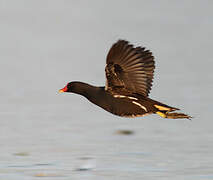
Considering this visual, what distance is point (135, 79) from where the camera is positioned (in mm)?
6305

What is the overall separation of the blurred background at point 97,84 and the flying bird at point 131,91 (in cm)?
88

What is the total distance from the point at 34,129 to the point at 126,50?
3390mm

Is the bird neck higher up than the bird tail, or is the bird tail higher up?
the bird neck

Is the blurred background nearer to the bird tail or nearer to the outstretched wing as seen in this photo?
the bird tail

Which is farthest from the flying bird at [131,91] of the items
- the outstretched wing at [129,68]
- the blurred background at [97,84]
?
the blurred background at [97,84]

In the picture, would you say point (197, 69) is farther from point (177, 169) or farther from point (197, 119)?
point (177, 169)

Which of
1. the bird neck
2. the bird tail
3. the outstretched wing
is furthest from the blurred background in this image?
the outstretched wing

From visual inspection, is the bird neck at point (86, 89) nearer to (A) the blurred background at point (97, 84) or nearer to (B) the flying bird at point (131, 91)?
(B) the flying bird at point (131, 91)

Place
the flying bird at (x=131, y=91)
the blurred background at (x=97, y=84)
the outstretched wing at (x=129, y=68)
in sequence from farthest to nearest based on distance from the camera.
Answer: the blurred background at (x=97, y=84)
the flying bird at (x=131, y=91)
the outstretched wing at (x=129, y=68)

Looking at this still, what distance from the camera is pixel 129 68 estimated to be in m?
6.18

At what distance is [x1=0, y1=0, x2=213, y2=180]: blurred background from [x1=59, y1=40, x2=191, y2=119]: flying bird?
2.90ft

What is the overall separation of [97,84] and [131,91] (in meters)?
4.85

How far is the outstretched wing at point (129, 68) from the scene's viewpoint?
235 inches

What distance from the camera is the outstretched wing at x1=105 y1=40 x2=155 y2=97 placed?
19.6 feet
